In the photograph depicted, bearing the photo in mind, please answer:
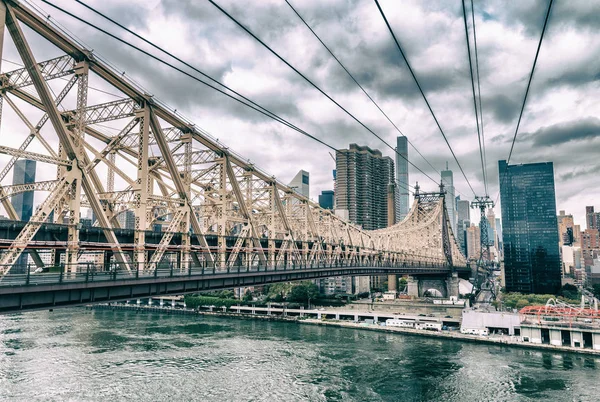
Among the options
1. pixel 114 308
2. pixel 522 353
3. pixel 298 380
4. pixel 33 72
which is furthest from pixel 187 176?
pixel 114 308

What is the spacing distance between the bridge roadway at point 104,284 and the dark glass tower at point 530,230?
478ft

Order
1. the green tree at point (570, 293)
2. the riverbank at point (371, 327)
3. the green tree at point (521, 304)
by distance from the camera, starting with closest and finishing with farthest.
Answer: the riverbank at point (371, 327)
the green tree at point (521, 304)
the green tree at point (570, 293)

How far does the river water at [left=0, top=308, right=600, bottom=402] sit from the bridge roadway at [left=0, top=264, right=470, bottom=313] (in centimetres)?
1443

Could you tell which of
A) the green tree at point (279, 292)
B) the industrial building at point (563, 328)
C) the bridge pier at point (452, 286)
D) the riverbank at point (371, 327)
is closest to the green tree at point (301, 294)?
the green tree at point (279, 292)

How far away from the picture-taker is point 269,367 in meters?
49.7

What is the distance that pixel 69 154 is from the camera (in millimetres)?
22172

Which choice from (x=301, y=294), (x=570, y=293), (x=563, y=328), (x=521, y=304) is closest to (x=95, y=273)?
(x=563, y=328)

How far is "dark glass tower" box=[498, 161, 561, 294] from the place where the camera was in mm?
150375

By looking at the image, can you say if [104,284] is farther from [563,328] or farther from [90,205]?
[563,328]

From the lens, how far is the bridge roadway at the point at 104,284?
18141mm

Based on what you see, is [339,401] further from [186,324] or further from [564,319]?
[186,324]

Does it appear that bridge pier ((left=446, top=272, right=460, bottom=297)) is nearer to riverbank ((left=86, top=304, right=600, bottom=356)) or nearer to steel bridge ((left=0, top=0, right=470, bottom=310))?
riverbank ((left=86, top=304, right=600, bottom=356))

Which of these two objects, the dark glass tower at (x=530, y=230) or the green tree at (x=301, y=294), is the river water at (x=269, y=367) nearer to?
the green tree at (x=301, y=294)

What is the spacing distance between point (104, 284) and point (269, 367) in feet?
108
